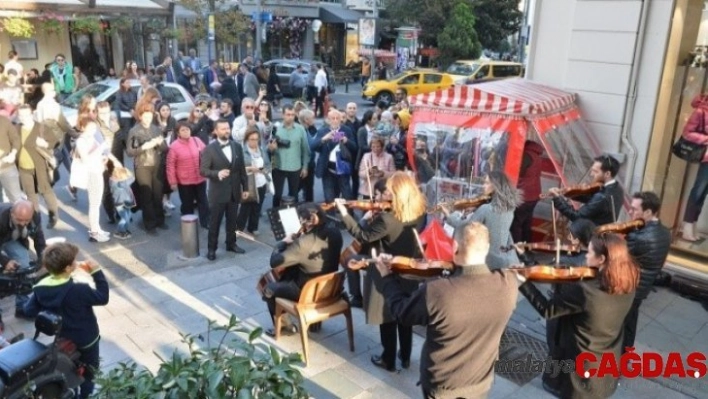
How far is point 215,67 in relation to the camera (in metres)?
18.9

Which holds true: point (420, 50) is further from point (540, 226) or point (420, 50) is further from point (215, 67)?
point (540, 226)

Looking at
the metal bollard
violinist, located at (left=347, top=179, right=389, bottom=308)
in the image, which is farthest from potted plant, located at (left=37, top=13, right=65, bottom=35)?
violinist, located at (left=347, top=179, right=389, bottom=308)

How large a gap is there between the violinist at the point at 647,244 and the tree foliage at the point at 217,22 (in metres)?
23.9

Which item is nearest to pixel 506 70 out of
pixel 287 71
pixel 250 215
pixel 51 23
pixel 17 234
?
pixel 287 71

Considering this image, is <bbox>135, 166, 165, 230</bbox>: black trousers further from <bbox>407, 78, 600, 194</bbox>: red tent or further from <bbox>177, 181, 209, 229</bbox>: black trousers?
<bbox>407, 78, 600, 194</bbox>: red tent

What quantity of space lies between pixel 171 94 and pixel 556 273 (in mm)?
10755

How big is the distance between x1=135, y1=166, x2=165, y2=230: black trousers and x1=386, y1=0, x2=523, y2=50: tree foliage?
956 inches

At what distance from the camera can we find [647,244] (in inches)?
186

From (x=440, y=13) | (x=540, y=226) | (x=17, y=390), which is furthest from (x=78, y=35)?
(x=17, y=390)

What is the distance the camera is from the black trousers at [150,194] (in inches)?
311

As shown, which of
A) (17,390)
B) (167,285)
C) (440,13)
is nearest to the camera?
(17,390)

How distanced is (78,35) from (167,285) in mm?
17851

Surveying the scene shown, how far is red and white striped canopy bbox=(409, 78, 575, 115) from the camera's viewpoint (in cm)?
670

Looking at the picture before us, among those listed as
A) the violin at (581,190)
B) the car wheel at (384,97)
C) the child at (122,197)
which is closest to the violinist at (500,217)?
the violin at (581,190)
